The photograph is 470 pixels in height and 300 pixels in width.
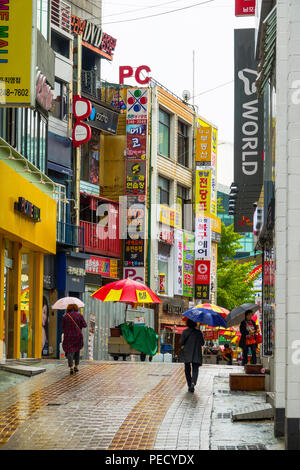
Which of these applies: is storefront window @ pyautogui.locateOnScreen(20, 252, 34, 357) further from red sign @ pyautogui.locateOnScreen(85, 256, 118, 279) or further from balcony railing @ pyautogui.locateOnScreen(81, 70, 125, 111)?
balcony railing @ pyautogui.locateOnScreen(81, 70, 125, 111)

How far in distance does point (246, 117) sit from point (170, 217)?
24691 mm

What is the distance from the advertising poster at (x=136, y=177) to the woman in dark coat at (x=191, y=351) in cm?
2712

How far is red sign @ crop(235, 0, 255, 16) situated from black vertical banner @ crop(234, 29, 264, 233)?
2.18 feet

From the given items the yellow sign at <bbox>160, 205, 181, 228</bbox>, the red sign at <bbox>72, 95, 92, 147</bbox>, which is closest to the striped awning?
the red sign at <bbox>72, 95, 92, 147</bbox>

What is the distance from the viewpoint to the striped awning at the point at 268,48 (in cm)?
1527

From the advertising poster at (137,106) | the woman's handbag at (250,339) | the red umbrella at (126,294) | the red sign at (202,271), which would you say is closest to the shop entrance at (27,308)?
the red umbrella at (126,294)

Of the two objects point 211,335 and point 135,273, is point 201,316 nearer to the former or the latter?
point 135,273

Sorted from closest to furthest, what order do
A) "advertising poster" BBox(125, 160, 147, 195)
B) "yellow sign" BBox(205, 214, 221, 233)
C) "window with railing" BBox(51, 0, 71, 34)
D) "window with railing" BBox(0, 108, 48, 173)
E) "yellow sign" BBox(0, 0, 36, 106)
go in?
1. "yellow sign" BBox(0, 0, 36, 106)
2. "window with railing" BBox(0, 108, 48, 173)
3. "window with railing" BBox(51, 0, 71, 34)
4. "advertising poster" BBox(125, 160, 147, 195)
5. "yellow sign" BBox(205, 214, 221, 233)

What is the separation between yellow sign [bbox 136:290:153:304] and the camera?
28.8 meters

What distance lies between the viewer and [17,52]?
16547 millimetres

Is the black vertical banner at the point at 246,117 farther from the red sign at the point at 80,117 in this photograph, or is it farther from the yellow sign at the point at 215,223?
the yellow sign at the point at 215,223

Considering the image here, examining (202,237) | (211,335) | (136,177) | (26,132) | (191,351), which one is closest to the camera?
(191,351)

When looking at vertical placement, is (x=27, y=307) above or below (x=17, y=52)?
below

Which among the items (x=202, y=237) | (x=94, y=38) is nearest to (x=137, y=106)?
(x=94, y=38)
